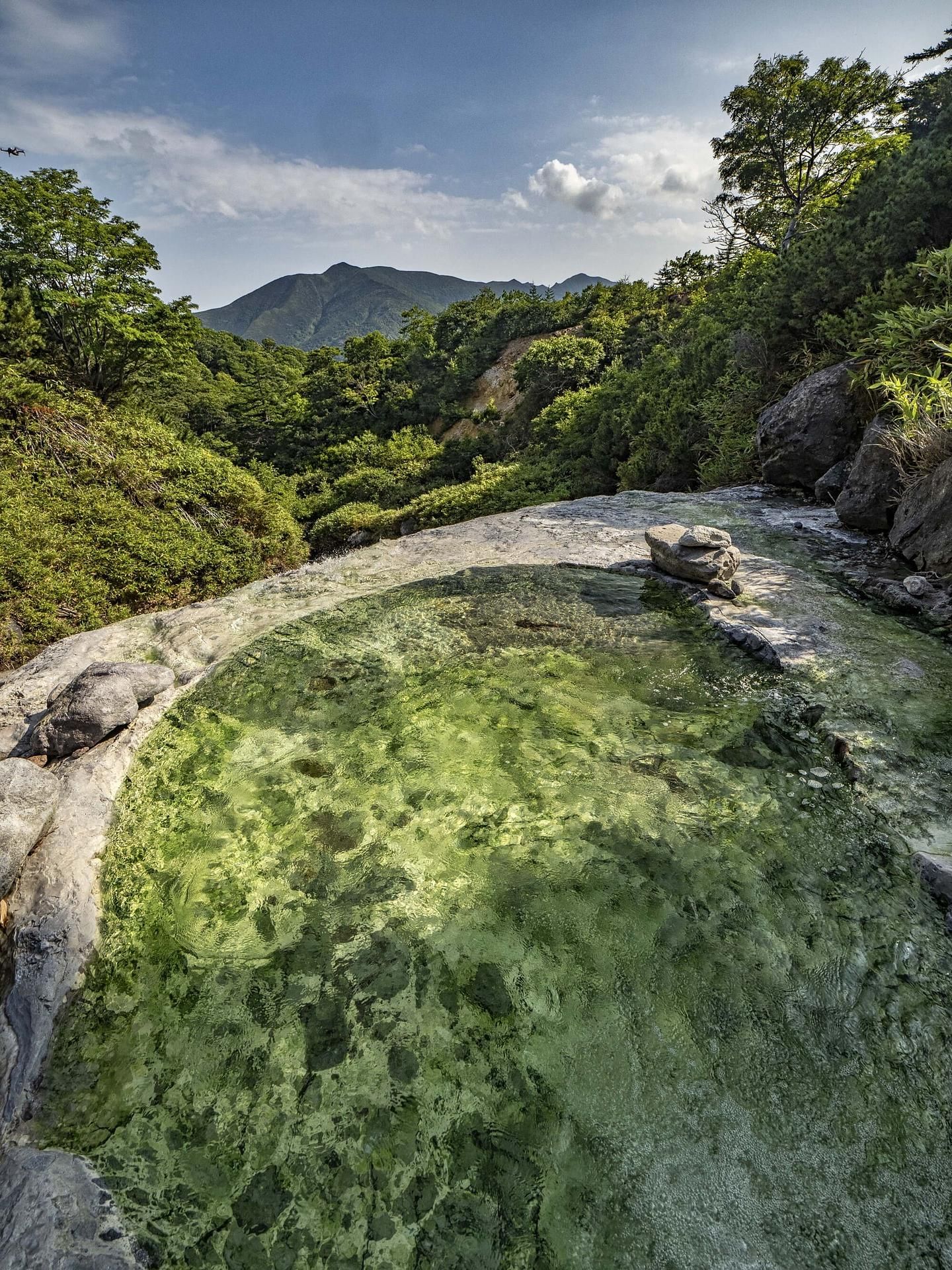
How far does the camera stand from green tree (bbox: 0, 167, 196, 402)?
14445 mm

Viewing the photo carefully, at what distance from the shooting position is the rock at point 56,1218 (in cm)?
188

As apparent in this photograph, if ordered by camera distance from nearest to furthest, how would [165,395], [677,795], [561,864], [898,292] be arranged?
[561,864] < [677,795] < [898,292] < [165,395]

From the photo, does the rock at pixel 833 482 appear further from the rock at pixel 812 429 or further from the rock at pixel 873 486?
the rock at pixel 873 486

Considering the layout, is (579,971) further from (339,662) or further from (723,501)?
(723,501)

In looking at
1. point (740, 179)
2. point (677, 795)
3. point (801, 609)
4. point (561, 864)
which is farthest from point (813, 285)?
point (740, 179)

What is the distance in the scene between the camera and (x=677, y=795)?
3.57 meters

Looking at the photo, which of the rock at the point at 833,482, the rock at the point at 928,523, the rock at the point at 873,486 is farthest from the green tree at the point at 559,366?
the rock at the point at 928,523

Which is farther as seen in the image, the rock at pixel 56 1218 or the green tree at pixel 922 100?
the green tree at pixel 922 100

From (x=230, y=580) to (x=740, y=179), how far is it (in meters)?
21.3

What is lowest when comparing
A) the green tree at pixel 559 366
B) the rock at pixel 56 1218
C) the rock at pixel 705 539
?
the rock at pixel 56 1218

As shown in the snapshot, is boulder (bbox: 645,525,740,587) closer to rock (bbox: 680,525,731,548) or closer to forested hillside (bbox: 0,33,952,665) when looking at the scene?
rock (bbox: 680,525,731,548)

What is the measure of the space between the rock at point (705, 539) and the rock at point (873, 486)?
211 cm

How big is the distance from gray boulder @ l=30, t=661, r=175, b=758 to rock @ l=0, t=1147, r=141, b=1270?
2.76 metres

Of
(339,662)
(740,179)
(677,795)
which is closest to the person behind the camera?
(677,795)
